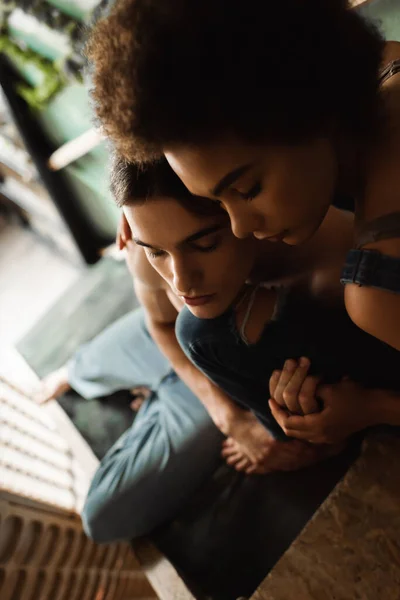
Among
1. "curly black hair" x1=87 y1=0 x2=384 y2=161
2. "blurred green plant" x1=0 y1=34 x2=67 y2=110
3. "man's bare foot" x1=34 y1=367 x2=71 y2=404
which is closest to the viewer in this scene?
"curly black hair" x1=87 y1=0 x2=384 y2=161

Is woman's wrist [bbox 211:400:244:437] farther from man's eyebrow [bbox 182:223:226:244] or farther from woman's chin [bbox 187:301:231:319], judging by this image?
man's eyebrow [bbox 182:223:226:244]

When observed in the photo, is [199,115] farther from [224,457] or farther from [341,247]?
[224,457]

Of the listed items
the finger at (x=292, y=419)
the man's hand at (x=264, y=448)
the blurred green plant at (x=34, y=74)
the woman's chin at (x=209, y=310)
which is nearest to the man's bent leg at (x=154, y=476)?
the man's hand at (x=264, y=448)

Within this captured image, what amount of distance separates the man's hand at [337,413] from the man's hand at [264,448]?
210 millimetres

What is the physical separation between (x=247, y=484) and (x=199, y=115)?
1.00 m

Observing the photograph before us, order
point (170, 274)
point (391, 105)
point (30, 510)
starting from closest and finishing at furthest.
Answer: point (391, 105)
point (170, 274)
point (30, 510)

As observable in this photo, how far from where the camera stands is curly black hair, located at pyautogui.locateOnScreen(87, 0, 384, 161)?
0.47m

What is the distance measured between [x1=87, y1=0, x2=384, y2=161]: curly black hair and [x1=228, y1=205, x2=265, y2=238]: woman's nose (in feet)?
0.31

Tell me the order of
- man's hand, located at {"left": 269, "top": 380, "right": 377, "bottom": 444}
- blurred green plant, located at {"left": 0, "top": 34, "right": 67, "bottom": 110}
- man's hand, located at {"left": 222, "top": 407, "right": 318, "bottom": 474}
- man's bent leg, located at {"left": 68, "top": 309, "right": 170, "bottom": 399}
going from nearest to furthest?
man's hand, located at {"left": 269, "top": 380, "right": 377, "bottom": 444} < man's hand, located at {"left": 222, "top": 407, "right": 318, "bottom": 474} < man's bent leg, located at {"left": 68, "top": 309, "right": 170, "bottom": 399} < blurred green plant, located at {"left": 0, "top": 34, "right": 67, "bottom": 110}

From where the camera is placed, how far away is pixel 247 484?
1256 millimetres

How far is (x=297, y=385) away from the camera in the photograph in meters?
0.87

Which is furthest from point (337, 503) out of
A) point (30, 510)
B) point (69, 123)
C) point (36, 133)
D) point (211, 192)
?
point (36, 133)

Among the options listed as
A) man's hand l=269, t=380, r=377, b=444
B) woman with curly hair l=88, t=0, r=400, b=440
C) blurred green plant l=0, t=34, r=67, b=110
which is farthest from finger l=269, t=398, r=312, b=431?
blurred green plant l=0, t=34, r=67, b=110

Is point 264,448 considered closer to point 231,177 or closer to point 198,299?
point 198,299
